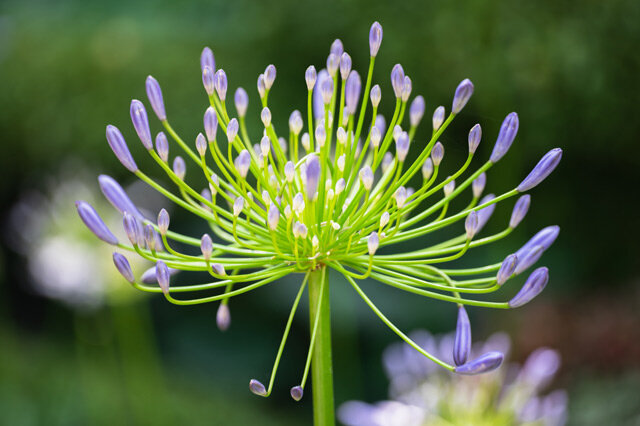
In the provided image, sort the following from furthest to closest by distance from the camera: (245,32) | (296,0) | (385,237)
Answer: (245,32)
(296,0)
(385,237)

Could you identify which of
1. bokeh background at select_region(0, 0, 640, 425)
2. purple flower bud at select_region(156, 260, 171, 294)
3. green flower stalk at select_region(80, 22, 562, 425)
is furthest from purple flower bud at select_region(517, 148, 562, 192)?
bokeh background at select_region(0, 0, 640, 425)

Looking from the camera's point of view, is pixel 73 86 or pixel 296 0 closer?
pixel 296 0

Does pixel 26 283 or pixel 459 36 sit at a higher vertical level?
pixel 26 283

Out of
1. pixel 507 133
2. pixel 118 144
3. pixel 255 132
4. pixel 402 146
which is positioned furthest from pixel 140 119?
pixel 255 132

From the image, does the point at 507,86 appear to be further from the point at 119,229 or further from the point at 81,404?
the point at 81,404

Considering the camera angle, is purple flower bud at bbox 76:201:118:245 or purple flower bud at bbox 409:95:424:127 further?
purple flower bud at bbox 409:95:424:127

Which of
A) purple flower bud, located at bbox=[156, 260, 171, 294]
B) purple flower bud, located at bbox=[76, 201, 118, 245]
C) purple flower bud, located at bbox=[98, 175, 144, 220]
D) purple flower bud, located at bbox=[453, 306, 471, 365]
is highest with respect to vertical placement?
purple flower bud, located at bbox=[98, 175, 144, 220]

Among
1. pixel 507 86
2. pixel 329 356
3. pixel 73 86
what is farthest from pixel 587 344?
pixel 73 86

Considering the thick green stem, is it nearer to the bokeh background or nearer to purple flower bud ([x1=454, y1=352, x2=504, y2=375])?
purple flower bud ([x1=454, y1=352, x2=504, y2=375])
